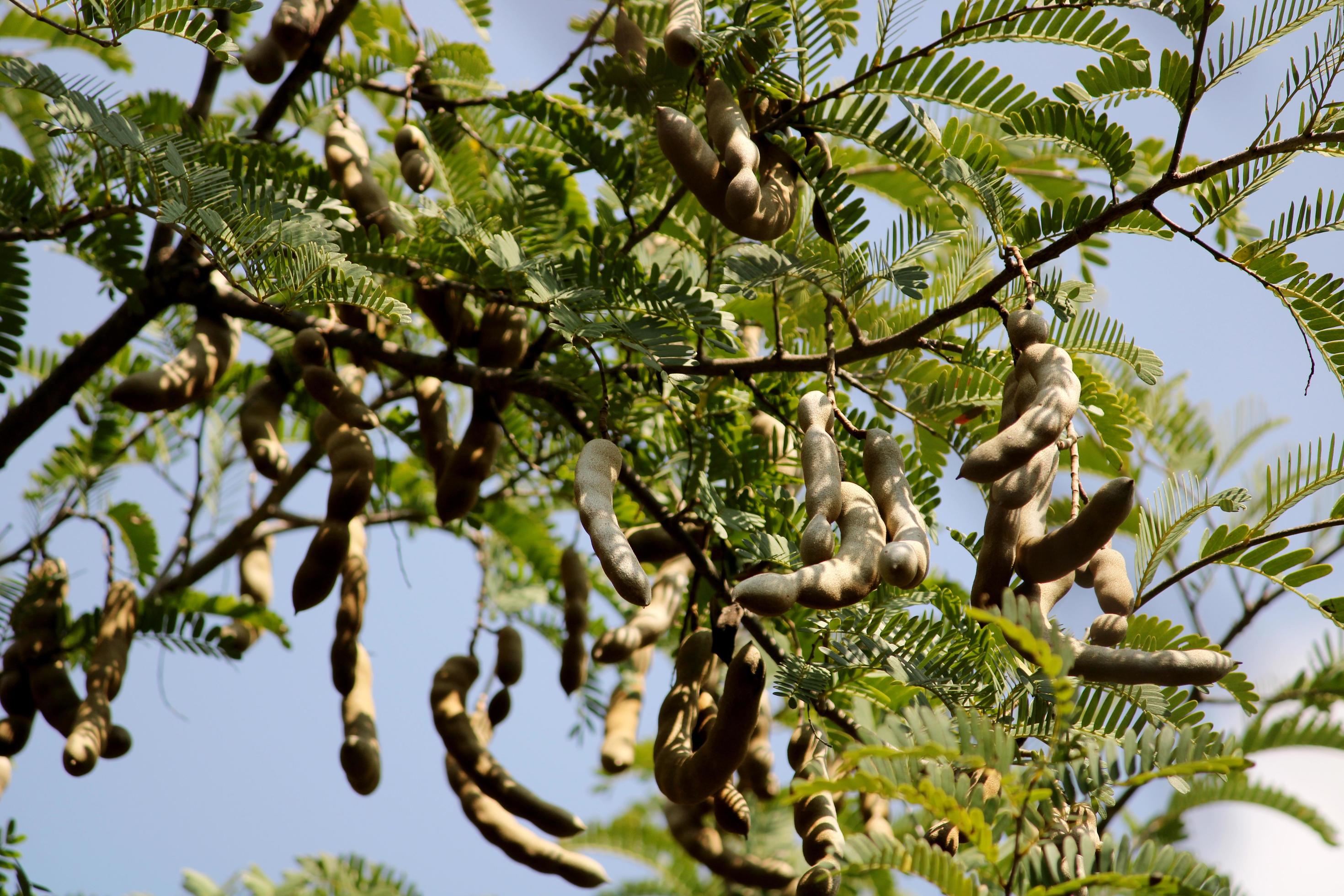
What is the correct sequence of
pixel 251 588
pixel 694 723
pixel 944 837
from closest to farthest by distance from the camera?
pixel 944 837
pixel 694 723
pixel 251 588

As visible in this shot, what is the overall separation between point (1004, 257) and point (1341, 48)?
0.44m

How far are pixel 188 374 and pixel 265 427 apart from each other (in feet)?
0.80

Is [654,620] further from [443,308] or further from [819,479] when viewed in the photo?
[819,479]

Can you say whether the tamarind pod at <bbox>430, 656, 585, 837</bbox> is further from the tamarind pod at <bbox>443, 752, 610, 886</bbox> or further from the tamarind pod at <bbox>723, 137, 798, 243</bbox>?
the tamarind pod at <bbox>723, 137, 798, 243</bbox>

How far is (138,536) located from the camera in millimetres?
2770

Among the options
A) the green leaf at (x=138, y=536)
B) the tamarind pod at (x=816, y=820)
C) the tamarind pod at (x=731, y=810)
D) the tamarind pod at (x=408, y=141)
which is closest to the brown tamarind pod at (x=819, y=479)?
the tamarind pod at (x=816, y=820)

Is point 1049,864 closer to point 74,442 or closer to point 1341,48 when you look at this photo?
point 1341,48

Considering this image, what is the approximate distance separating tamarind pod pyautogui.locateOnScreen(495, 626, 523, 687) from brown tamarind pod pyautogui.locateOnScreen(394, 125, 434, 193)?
912 millimetres

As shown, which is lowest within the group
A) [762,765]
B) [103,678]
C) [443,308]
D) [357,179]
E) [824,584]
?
[103,678]

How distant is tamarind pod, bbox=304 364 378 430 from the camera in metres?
1.87

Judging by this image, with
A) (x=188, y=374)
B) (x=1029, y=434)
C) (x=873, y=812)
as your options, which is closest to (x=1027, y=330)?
(x=1029, y=434)

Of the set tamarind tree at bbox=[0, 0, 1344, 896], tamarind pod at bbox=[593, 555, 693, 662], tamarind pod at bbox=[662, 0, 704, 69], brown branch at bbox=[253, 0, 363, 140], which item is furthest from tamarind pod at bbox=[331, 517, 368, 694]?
tamarind pod at bbox=[662, 0, 704, 69]

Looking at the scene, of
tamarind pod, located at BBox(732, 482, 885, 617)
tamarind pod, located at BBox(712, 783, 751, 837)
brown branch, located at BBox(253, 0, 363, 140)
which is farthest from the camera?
brown branch, located at BBox(253, 0, 363, 140)

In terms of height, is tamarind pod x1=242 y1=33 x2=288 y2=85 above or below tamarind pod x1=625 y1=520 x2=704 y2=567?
above
